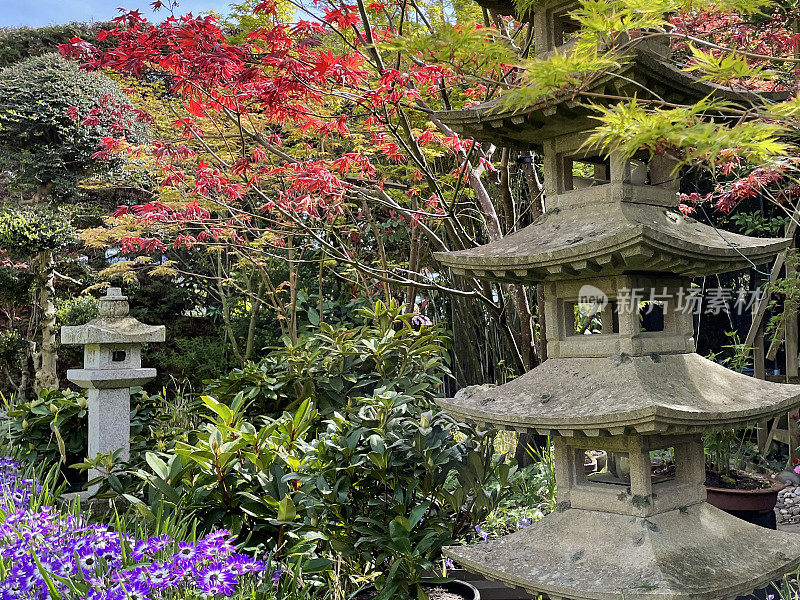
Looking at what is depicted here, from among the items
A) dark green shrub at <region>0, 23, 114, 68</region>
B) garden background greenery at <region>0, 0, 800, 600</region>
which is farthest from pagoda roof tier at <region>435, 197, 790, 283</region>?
dark green shrub at <region>0, 23, 114, 68</region>

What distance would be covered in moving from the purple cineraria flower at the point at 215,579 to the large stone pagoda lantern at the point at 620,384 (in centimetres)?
98

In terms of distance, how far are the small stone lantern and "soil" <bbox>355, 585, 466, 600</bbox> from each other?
80.7 inches

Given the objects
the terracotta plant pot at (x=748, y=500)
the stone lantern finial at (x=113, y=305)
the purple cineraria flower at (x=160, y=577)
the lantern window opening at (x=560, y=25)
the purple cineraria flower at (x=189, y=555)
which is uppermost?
the lantern window opening at (x=560, y=25)

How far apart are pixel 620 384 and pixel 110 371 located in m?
3.24


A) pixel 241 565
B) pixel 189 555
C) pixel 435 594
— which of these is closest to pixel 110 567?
pixel 189 555

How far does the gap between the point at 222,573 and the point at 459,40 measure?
1.92m

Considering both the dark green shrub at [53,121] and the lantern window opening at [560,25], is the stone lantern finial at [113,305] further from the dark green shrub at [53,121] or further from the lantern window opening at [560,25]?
the lantern window opening at [560,25]

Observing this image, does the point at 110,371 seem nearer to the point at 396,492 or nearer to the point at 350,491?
the point at 350,491

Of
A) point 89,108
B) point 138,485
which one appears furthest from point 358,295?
point 138,485

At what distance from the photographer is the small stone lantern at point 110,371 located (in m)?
4.35

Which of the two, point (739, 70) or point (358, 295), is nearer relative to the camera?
point (739, 70)

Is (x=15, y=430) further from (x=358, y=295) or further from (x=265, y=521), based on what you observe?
(x=358, y=295)

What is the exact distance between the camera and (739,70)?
1898 millimetres

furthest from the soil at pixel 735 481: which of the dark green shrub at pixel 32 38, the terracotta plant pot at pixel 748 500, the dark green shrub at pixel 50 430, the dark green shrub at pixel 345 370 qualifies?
the dark green shrub at pixel 32 38
